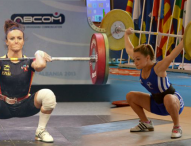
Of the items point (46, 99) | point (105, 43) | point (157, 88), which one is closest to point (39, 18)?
point (105, 43)

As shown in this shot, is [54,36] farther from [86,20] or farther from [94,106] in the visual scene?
[94,106]

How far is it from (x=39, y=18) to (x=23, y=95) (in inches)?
74.0

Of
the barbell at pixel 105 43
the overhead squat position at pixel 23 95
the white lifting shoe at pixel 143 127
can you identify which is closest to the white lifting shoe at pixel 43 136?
the overhead squat position at pixel 23 95

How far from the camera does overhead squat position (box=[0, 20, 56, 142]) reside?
3.34 m

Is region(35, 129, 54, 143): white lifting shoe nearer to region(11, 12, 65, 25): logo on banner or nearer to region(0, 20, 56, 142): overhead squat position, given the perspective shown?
region(0, 20, 56, 142): overhead squat position

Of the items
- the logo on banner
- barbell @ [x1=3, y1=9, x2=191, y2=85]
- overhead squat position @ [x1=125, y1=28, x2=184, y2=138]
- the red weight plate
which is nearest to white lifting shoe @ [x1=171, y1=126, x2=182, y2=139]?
overhead squat position @ [x1=125, y1=28, x2=184, y2=138]

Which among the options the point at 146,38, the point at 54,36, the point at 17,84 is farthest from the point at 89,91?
the point at 146,38

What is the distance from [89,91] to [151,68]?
6.13 ft

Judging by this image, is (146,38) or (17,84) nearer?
(17,84)

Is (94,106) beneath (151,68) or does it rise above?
Result: beneath

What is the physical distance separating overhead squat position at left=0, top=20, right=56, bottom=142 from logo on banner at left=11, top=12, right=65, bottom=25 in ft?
5.38

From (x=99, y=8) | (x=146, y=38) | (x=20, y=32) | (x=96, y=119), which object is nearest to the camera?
(x=20, y=32)

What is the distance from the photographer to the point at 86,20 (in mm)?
5176

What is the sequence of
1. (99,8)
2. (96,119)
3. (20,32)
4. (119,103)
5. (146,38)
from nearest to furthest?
(20,32), (96,119), (119,103), (99,8), (146,38)
